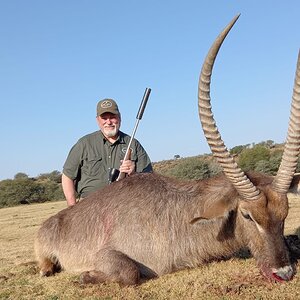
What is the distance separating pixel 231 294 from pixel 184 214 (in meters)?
1.52

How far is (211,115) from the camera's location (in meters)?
5.33

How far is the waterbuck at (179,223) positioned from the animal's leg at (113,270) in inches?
0.5

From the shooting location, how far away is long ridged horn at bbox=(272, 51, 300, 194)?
5168 mm

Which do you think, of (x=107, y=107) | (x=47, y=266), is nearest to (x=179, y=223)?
(x=47, y=266)

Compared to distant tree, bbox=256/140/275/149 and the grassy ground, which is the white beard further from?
distant tree, bbox=256/140/275/149

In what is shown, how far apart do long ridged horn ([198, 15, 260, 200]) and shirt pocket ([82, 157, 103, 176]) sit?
165 inches

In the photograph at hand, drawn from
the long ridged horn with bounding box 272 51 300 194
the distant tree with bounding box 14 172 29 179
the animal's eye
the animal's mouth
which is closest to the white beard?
the animal's eye

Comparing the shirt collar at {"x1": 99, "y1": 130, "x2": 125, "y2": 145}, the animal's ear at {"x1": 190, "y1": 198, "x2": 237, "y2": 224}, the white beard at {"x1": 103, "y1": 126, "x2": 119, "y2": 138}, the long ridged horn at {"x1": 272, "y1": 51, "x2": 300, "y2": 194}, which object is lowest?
the animal's ear at {"x1": 190, "y1": 198, "x2": 237, "y2": 224}

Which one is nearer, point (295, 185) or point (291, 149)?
point (291, 149)

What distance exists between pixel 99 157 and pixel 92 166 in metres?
0.23

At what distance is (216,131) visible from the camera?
5.46 m

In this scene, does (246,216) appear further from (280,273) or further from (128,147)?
(128,147)

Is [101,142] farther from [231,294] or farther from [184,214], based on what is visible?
[231,294]

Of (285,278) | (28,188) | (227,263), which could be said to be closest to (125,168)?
(227,263)
